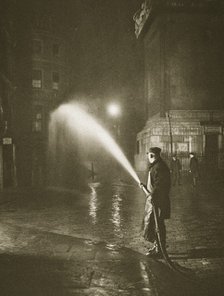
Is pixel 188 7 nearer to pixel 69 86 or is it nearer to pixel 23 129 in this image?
pixel 23 129

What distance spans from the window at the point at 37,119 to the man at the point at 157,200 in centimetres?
3922

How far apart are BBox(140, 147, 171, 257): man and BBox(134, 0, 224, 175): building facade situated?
22792mm

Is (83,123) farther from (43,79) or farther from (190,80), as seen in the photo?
(190,80)

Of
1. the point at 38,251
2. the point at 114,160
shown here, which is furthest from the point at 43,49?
the point at 38,251

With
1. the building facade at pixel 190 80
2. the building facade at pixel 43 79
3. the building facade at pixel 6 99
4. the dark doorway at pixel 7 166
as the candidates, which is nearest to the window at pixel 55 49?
the building facade at pixel 43 79

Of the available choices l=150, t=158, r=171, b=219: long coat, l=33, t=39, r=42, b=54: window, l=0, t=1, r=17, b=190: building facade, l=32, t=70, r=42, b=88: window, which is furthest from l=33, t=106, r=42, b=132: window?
l=150, t=158, r=171, b=219: long coat

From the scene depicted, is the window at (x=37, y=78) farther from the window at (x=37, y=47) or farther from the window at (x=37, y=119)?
the window at (x=37, y=119)

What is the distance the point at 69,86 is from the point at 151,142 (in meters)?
22.7

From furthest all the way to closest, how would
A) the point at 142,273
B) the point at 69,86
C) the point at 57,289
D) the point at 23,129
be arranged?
the point at 69,86
the point at 23,129
the point at 142,273
the point at 57,289

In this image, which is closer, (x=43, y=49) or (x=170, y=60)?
(x=170, y=60)

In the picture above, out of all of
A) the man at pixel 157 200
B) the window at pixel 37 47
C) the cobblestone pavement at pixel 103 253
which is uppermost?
the window at pixel 37 47

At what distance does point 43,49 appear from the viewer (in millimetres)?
46625

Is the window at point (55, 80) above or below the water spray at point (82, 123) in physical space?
above

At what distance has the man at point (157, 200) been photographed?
24.5 ft
